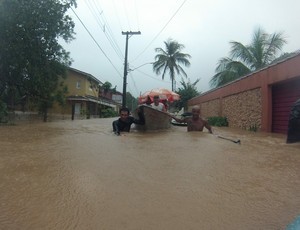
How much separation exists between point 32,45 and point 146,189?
1295cm

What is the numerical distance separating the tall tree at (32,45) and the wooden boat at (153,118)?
7041 millimetres

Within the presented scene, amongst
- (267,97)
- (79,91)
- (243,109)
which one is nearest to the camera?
(267,97)

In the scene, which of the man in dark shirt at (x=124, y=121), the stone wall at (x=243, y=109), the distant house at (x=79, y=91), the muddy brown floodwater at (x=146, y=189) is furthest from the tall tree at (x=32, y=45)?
the distant house at (x=79, y=91)

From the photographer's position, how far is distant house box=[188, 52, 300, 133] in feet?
35.0

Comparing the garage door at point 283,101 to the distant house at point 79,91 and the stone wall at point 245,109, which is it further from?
the distant house at point 79,91

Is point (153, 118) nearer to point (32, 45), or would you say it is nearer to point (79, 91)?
point (32, 45)

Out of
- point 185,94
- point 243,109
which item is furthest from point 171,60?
point 243,109

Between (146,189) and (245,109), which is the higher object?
(245,109)

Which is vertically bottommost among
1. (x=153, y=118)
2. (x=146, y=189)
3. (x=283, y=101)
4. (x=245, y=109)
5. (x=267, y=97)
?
(x=146, y=189)

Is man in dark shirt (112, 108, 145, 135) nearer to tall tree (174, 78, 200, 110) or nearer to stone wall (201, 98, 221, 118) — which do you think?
stone wall (201, 98, 221, 118)

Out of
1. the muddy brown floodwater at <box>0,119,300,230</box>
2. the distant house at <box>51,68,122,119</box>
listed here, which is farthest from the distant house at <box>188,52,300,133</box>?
the distant house at <box>51,68,122,119</box>

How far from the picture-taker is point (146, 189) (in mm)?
3982

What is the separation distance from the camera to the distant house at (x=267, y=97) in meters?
10.7

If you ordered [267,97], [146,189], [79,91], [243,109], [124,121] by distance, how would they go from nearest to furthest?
[146,189] → [124,121] → [267,97] → [243,109] → [79,91]
